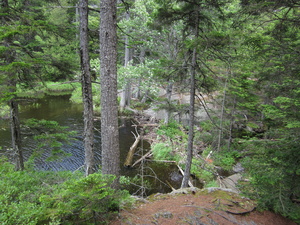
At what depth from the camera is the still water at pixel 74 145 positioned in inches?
379

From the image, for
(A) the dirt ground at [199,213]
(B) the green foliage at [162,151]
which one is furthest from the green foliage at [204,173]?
(A) the dirt ground at [199,213]

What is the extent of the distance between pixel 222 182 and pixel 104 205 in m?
7.43

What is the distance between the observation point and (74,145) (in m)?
12.5

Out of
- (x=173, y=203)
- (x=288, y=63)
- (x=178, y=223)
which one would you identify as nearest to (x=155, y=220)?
(x=178, y=223)

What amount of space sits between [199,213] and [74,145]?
33.1ft

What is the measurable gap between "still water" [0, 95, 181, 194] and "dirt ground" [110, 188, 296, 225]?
1.57 metres

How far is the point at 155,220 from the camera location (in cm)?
429

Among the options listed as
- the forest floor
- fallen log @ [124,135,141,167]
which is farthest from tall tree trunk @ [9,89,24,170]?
fallen log @ [124,135,141,167]

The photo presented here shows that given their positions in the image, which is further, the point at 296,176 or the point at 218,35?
the point at 218,35

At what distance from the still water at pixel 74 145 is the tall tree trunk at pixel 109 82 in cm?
257

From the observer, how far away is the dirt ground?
4.34m

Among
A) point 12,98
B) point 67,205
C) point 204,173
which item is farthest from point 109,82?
point 204,173

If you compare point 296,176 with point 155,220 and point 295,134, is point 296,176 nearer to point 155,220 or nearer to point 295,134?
point 295,134

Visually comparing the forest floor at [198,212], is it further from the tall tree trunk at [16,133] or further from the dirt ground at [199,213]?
the tall tree trunk at [16,133]
